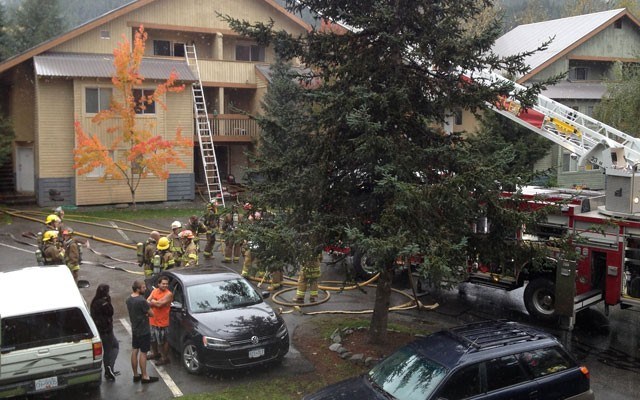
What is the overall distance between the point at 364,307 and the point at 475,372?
22.1 feet

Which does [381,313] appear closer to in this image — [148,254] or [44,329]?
[44,329]

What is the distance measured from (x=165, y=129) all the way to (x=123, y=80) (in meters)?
3.32

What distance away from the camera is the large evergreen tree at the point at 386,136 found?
9.02 metres

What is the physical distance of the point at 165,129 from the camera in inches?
1030

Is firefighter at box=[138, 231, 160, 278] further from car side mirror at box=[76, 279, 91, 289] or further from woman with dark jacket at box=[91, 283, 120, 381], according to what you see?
Result: woman with dark jacket at box=[91, 283, 120, 381]

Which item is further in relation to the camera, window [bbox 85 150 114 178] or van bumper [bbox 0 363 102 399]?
window [bbox 85 150 114 178]

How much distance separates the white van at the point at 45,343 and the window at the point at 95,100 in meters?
16.9

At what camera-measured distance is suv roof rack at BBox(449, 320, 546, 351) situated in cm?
764

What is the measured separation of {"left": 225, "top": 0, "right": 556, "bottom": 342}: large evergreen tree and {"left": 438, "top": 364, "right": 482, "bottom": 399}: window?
6.30 ft

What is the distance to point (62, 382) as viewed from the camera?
8.50 m

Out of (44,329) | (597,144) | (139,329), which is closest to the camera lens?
(44,329)

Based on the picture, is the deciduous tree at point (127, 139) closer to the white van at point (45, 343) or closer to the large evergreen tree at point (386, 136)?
the large evergreen tree at point (386, 136)

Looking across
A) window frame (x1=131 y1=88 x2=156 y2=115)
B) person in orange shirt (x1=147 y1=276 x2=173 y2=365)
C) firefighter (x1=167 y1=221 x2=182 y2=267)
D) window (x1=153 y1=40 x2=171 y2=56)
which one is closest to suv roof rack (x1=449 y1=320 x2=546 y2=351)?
person in orange shirt (x1=147 y1=276 x2=173 y2=365)

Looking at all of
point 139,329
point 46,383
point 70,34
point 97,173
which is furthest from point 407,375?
point 70,34
